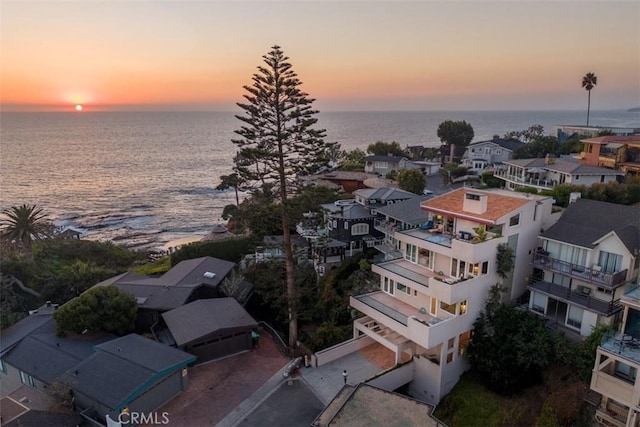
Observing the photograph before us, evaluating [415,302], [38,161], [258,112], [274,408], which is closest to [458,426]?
[415,302]

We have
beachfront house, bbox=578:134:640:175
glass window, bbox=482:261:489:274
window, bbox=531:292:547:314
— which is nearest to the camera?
glass window, bbox=482:261:489:274

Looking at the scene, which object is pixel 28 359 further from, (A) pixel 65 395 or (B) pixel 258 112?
(B) pixel 258 112

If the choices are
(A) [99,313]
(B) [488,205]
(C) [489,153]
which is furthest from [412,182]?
(A) [99,313]

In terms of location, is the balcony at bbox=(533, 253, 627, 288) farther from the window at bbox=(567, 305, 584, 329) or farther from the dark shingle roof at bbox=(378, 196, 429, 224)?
the dark shingle roof at bbox=(378, 196, 429, 224)

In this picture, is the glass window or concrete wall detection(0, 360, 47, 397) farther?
concrete wall detection(0, 360, 47, 397)

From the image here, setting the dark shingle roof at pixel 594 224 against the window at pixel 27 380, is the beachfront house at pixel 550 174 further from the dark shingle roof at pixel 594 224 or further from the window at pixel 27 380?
the window at pixel 27 380

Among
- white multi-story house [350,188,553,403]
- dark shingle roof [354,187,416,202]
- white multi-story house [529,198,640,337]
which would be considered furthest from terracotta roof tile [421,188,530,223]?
dark shingle roof [354,187,416,202]
